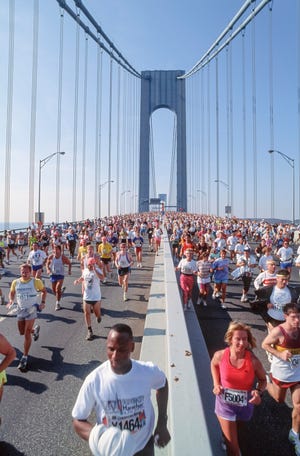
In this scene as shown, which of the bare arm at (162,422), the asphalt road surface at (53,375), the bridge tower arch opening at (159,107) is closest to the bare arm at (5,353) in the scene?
the asphalt road surface at (53,375)

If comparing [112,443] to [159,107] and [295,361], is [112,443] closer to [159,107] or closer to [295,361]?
[295,361]

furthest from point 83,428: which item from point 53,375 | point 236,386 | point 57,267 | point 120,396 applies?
point 57,267


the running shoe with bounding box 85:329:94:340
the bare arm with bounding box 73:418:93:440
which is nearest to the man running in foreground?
the bare arm with bounding box 73:418:93:440

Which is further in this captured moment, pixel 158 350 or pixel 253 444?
pixel 158 350

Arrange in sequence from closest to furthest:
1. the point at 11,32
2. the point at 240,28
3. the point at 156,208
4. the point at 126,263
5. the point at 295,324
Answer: the point at 295,324
the point at 126,263
the point at 11,32
the point at 240,28
the point at 156,208

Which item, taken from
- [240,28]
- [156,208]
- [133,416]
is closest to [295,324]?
[133,416]

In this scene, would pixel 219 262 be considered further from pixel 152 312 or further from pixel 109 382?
pixel 109 382
